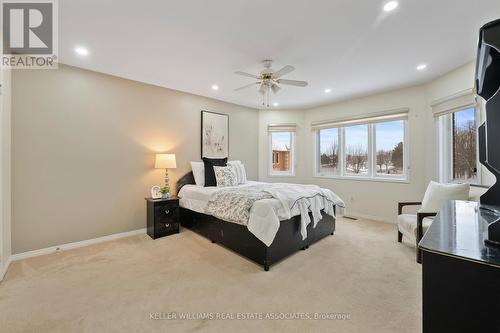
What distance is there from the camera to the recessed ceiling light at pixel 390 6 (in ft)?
6.31

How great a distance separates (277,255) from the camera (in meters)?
2.65

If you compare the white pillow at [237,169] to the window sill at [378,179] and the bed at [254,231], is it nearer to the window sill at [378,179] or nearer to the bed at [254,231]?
the bed at [254,231]

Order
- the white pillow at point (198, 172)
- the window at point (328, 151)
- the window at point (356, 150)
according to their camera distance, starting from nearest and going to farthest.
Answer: the white pillow at point (198, 172), the window at point (356, 150), the window at point (328, 151)

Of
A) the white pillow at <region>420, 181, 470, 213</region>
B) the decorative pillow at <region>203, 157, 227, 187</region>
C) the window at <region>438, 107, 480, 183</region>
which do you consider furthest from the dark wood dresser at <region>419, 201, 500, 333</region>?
the decorative pillow at <region>203, 157, 227, 187</region>

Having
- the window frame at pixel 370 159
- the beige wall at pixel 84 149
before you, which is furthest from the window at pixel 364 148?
the beige wall at pixel 84 149

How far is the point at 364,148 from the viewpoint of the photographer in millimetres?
4922

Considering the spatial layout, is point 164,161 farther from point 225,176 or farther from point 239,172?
point 239,172

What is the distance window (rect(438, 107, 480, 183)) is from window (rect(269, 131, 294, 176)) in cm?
306

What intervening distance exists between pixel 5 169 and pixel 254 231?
290 cm

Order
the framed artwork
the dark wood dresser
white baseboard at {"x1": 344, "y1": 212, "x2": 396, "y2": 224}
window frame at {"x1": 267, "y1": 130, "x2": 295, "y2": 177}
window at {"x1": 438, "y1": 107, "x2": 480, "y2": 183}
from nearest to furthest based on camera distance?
1. the dark wood dresser
2. window at {"x1": 438, "y1": 107, "x2": 480, "y2": 183}
3. white baseboard at {"x1": 344, "y1": 212, "x2": 396, "y2": 224}
4. the framed artwork
5. window frame at {"x1": 267, "y1": 130, "x2": 295, "y2": 177}

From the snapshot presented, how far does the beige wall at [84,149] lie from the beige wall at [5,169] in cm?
16

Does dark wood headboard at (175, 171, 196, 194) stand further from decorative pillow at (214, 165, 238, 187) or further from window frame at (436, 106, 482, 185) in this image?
window frame at (436, 106, 482, 185)

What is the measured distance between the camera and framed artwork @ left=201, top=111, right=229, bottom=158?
4.68 meters

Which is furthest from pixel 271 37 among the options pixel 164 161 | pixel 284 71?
pixel 164 161
